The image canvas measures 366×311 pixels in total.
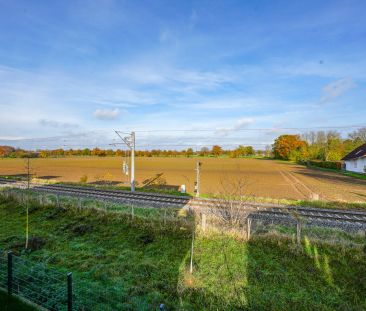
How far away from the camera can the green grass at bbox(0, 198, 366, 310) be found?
20.0ft

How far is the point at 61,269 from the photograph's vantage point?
7906 mm

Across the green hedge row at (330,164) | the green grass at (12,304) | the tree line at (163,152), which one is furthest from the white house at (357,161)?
the tree line at (163,152)

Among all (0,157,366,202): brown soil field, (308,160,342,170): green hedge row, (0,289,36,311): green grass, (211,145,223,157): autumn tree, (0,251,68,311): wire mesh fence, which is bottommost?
(0,157,366,202): brown soil field

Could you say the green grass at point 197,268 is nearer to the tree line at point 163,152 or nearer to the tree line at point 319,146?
the tree line at point 319,146

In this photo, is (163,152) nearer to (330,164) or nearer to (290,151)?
(290,151)

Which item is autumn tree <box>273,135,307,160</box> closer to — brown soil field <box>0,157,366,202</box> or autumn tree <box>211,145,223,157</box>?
A: brown soil field <box>0,157,366,202</box>

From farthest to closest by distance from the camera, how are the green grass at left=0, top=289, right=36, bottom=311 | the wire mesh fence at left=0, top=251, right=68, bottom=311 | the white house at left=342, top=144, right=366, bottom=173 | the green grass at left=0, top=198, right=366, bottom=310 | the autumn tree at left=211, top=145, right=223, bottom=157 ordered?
the autumn tree at left=211, top=145, right=223, bottom=157, the white house at left=342, top=144, right=366, bottom=173, the green grass at left=0, top=198, right=366, bottom=310, the wire mesh fence at left=0, top=251, right=68, bottom=311, the green grass at left=0, top=289, right=36, bottom=311

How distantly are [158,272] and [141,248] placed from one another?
2.02 m

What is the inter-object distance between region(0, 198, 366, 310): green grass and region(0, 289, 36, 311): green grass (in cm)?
155

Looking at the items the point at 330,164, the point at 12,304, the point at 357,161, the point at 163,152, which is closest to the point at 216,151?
the point at 163,152

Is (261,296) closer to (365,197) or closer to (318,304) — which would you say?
(318,304)

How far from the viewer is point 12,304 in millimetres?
4875

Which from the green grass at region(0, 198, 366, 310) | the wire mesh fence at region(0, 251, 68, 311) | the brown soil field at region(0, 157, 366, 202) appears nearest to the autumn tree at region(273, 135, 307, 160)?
the brown soil field at region(0, 157, 366, 202)

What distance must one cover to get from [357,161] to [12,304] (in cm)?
5618
